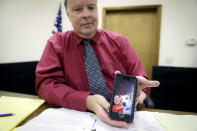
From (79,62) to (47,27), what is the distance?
6.68 ft

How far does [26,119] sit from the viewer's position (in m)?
0.52

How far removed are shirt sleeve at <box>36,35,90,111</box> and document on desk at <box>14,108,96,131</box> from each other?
5cm

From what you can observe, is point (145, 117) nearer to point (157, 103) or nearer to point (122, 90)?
point (122, 90)

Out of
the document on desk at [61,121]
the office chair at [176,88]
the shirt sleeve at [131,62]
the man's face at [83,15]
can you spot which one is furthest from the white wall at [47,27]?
the document on desk at [61,121]

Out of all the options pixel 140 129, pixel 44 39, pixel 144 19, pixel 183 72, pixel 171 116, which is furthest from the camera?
pixel 44 39

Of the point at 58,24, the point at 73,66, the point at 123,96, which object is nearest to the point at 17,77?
the point at 58,24

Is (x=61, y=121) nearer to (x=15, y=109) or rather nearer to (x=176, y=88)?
(x=15, y=109)

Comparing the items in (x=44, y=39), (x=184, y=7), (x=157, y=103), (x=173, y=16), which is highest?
(x=184, y=7)

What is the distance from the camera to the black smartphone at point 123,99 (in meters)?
0.47

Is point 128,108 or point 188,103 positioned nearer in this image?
point 128,108

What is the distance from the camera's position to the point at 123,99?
1.66 ft

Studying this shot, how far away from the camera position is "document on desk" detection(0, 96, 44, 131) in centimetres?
47

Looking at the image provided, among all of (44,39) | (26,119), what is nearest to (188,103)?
(26,119)

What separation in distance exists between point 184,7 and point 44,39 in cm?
255
